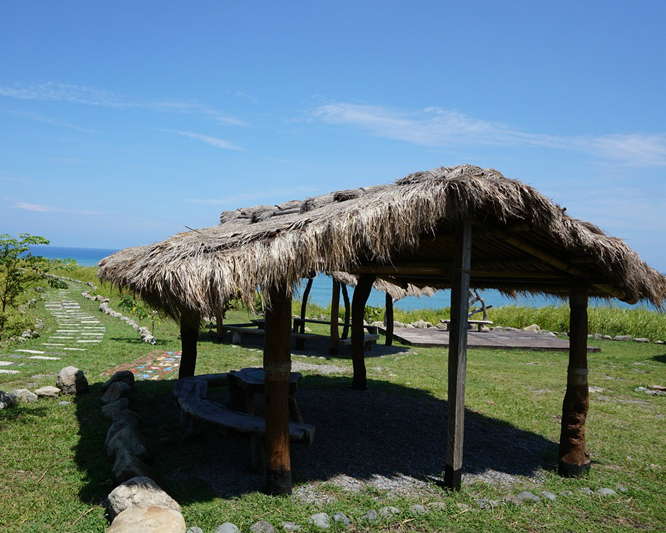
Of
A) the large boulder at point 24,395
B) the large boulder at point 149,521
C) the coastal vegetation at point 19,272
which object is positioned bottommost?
the large boulder at point 149,521

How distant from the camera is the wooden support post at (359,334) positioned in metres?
9.57

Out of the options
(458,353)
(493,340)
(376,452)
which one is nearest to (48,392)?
(376,452)

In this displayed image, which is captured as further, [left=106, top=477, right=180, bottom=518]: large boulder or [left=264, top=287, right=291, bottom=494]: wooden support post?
[left=264, top=287, right=291, bottom=494]: wooden support post

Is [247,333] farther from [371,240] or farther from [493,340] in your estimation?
[371,240]

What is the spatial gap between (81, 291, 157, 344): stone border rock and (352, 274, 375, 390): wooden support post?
6.25 meters

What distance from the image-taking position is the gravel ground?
5.31 m

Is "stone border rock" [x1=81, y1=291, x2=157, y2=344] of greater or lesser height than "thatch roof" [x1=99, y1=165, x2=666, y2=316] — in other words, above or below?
below

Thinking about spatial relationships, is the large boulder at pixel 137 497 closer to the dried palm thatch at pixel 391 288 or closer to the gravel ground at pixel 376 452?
the gravel ground at pixel 376 452

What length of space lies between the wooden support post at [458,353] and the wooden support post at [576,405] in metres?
1.50

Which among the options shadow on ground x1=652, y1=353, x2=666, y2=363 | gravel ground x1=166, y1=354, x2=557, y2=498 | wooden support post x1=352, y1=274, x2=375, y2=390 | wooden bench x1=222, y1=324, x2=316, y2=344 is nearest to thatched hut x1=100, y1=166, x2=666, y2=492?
gravel ground x1=166, y1=354, x2=557, y2=498

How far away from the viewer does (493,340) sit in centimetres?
1720

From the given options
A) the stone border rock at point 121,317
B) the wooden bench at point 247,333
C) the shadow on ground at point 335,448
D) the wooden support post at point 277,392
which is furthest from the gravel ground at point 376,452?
the stone border rock at point 121,317

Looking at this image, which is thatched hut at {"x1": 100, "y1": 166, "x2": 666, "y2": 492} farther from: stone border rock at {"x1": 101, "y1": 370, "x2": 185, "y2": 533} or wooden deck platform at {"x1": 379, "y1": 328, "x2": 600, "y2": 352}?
wooden deck platform at {"x1": 379, "y1": 328, "x2": 600, "y2": 352}

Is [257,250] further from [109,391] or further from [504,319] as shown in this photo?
[504,319]
